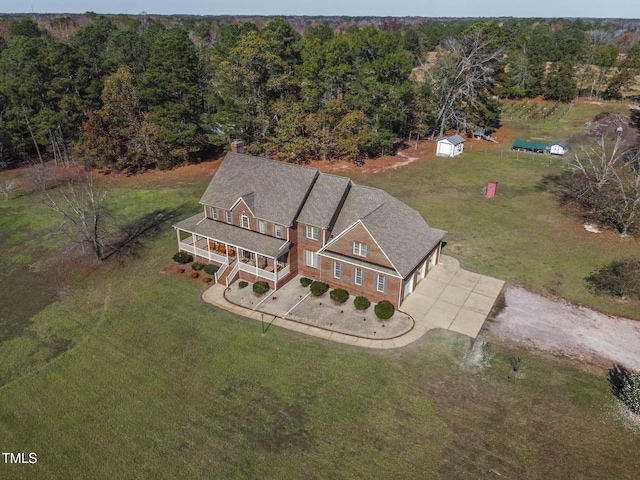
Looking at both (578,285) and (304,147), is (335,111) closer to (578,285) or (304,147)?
(304,147)

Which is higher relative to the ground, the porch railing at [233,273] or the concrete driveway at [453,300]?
the porch railing at [233,273]

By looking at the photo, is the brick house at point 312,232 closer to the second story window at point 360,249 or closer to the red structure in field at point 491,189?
the second story window at point 360,249

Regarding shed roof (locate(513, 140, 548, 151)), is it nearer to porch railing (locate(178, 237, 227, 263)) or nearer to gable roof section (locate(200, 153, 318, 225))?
gable roof section (locate(200, 153, 318, 225))

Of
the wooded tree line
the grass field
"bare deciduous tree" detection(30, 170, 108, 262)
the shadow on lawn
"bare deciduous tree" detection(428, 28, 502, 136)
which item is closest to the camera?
the grass field

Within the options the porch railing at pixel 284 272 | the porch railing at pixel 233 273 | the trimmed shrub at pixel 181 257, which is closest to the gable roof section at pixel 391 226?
the porch railing at pixel 284 272

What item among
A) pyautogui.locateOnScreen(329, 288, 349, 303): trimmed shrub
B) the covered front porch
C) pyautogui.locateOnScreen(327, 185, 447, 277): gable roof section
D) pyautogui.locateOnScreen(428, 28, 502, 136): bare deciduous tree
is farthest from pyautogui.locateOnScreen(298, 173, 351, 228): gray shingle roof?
pyautogui.locateOnScreen(428, 28, 502, 136): bare deciduous tree

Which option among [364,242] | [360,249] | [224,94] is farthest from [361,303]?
[224,94]

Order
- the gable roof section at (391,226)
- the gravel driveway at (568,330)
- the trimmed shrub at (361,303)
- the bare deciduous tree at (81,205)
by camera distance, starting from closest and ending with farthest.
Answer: the gravel driveway at (568,330) → the gable roof section at (391,226) → the trimmed shrub at (361,303) → the bare deciduous tree at (81,205)
